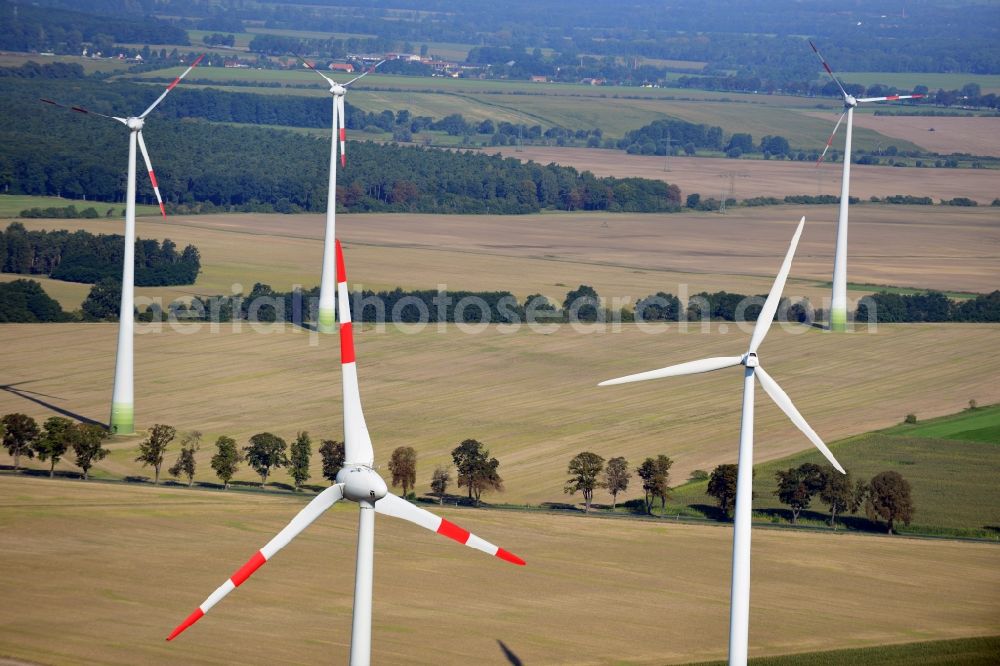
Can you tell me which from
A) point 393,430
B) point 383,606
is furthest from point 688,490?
point 383,606

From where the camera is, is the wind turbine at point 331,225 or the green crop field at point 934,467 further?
the wind turbine at point 331,225

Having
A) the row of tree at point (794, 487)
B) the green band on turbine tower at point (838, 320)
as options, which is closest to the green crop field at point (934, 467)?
the row of tree at point (794, 487)

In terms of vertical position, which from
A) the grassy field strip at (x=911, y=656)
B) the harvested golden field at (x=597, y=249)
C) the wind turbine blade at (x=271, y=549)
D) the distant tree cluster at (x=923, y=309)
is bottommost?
the grassy field strip at (x=911, y=656)

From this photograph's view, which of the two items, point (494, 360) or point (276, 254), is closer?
point (494, 360)

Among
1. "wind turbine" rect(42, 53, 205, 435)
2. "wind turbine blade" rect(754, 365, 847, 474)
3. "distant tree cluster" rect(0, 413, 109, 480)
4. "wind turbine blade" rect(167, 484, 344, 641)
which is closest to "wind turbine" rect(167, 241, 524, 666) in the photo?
"wind turbine blade" rect(167, 484, 344, 641)

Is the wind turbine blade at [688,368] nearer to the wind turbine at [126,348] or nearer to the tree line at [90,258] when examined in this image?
the wind turbine at [126,348]

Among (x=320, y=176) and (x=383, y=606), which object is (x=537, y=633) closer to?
(x=383, y=606)
